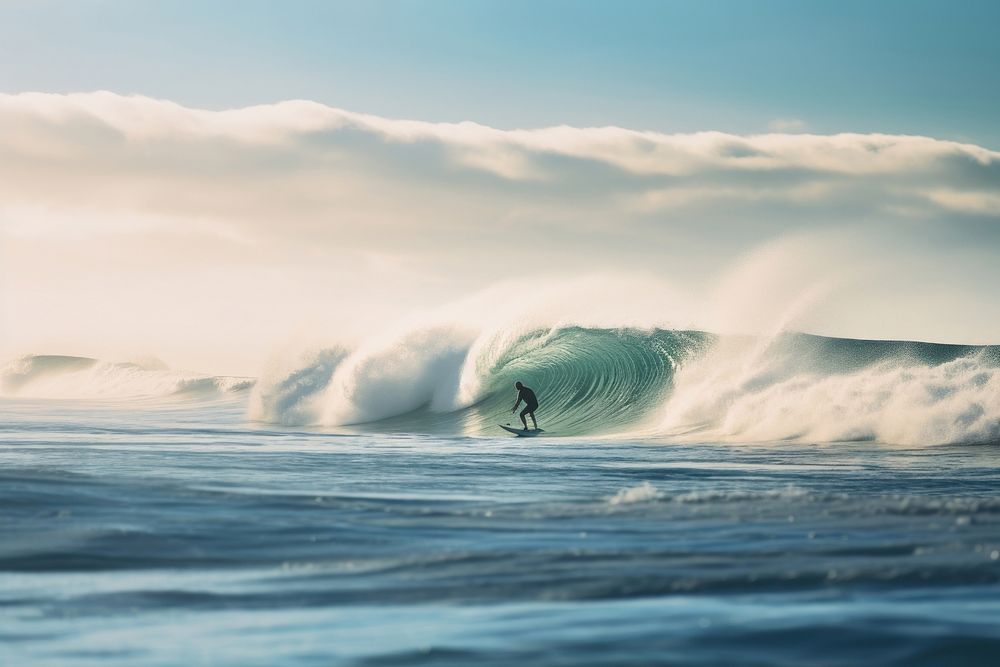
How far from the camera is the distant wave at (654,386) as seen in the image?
1936 centimetres

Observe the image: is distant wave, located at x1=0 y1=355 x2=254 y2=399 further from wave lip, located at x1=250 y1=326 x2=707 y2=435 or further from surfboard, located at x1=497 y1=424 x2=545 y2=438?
surfboard, located at x1=497 y1=424 x2=545 y2=438

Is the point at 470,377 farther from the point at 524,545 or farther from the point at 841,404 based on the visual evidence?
the point at 524,545

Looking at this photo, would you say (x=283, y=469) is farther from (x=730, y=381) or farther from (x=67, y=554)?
(x=730, y=381)

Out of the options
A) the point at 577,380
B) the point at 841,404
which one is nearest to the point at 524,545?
the point at 841,404

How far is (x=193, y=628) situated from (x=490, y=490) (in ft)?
19.4

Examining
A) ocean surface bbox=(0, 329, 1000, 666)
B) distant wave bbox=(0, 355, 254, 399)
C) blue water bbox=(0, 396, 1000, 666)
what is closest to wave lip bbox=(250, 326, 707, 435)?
ocean surface bbox=(0, 329, 1000, 666)

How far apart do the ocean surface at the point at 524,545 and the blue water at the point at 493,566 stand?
A: 0.02 m

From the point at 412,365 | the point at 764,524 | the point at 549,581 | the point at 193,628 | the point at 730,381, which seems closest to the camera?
the point at 193,628

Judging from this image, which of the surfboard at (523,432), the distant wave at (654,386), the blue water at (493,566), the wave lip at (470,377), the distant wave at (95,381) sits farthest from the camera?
the distant wave at (95,381)

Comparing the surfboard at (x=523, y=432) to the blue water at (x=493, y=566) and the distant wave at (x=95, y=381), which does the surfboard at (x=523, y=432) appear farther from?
the distant wave at (x=95, y=381)

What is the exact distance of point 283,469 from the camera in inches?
515

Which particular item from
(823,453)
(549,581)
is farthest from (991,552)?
(823,453)

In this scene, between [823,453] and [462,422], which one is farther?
[462,422]

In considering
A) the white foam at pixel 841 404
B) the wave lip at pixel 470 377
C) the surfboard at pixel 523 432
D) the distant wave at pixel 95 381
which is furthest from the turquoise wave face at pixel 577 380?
the distant wave at pixel 95 381
